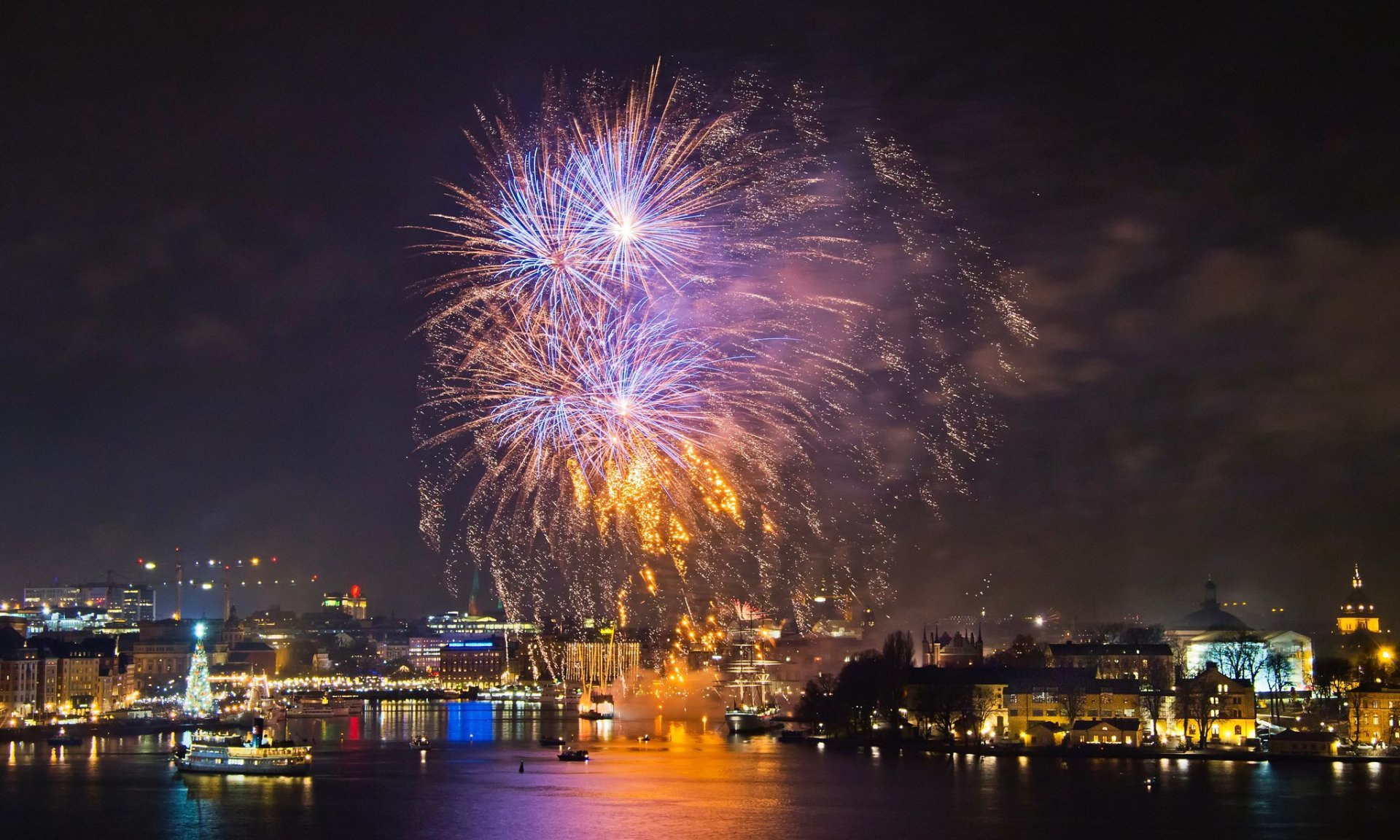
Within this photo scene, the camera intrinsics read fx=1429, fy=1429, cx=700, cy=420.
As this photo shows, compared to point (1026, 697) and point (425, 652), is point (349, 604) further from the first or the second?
point (1026, 697)

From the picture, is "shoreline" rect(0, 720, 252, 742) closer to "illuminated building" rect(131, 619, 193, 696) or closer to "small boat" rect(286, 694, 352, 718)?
"small boat" rect(286, 694, 352, 718)

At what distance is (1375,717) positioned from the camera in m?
41.8

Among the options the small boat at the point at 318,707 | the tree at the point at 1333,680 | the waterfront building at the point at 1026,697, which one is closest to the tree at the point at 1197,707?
the waterfront building at the point at 1026,697

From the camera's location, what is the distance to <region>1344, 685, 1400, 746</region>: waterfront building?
1633 inches

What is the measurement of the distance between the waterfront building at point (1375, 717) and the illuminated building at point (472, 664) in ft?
281

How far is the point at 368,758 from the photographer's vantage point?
42719mm

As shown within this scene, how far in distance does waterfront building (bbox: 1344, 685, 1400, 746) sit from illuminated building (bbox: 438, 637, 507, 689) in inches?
3375

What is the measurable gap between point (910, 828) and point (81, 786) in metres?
19.9

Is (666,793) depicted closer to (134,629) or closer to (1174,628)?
(1174,628)

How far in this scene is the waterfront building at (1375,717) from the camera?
1633 inches

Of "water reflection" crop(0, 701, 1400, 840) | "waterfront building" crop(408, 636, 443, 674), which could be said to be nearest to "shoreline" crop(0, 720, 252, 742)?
"water reflection" crop(0, 701, 1400, 840)

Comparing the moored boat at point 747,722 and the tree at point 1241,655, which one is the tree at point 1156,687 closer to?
the tree at point 1241,655

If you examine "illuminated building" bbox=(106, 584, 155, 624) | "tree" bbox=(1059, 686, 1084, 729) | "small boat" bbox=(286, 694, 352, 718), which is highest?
"illuminated building" bbox=(106, 584, 155, 624)

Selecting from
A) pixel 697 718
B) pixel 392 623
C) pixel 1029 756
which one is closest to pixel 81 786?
pixel 1029 756
